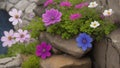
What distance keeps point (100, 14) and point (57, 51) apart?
63cm

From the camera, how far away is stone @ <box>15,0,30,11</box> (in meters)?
7.21

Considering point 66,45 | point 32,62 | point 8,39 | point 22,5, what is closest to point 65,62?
point 66,45

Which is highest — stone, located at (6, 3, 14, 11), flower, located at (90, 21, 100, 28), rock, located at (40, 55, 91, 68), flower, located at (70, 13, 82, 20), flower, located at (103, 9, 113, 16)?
flower, located at (103, 9, 113, 16)

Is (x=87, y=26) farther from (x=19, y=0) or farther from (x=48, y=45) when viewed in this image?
(x=19, y=0)

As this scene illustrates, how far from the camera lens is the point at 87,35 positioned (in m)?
3.19

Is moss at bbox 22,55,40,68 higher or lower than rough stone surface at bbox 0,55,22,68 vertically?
higher

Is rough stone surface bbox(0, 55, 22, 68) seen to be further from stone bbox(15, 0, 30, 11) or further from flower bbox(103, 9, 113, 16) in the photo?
stone bbox(15, 0, 30, 11)

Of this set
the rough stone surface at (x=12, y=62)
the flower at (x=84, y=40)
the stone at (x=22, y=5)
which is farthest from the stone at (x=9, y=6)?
the flower at (x=84, y=40)

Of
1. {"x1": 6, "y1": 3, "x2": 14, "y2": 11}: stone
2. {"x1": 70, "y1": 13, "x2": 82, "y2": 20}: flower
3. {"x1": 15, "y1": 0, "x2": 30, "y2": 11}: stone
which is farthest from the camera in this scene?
{"x1": 6, "y1": 3, "x2": 14, "y2": 11}: stone

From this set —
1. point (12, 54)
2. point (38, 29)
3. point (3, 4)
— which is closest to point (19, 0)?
point (3, 4)

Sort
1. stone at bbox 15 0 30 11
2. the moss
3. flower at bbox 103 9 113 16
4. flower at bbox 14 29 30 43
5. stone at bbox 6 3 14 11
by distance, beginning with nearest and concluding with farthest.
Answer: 1. flower at bbox 103 9 113 16
2. flower at bbox 14 29 30 43
3. the moss
4. stone at bbox 15 0 30 11
5. stone at bbox 6 3 14 11

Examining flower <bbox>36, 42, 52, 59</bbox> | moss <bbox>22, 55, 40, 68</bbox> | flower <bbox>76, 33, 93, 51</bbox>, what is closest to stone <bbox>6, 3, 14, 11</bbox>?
moss <bbox>22, 55, 40, 68</bbox>

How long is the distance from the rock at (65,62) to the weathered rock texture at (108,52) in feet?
0.41

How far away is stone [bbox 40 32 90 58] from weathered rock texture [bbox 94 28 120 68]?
210 millimetres
